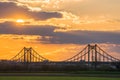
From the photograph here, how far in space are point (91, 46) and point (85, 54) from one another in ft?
19.2

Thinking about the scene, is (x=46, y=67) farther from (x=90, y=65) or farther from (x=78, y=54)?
(x=78, y=54)

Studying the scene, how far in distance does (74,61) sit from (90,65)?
14.4 m

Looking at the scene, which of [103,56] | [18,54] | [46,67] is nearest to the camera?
[46,67]

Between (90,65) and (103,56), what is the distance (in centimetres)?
1187

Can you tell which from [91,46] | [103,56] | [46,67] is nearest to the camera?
[46,67]

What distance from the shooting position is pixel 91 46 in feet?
373

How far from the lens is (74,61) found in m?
125

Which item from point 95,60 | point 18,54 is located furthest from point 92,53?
point 18,54

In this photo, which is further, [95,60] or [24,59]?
[24,59]

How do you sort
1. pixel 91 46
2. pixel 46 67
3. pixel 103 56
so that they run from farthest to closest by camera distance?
pixel 103 56 → pixel 91 46 → pixel 46 67

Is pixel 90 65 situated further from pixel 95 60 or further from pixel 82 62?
pixel 82 62

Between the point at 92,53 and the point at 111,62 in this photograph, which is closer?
the point at 92,53

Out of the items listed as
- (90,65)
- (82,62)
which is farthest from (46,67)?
(82,62)

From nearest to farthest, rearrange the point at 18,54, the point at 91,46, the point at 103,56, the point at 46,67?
the point at 46,67
the point at 91,46
the point at 103,56
the point at 18,54
